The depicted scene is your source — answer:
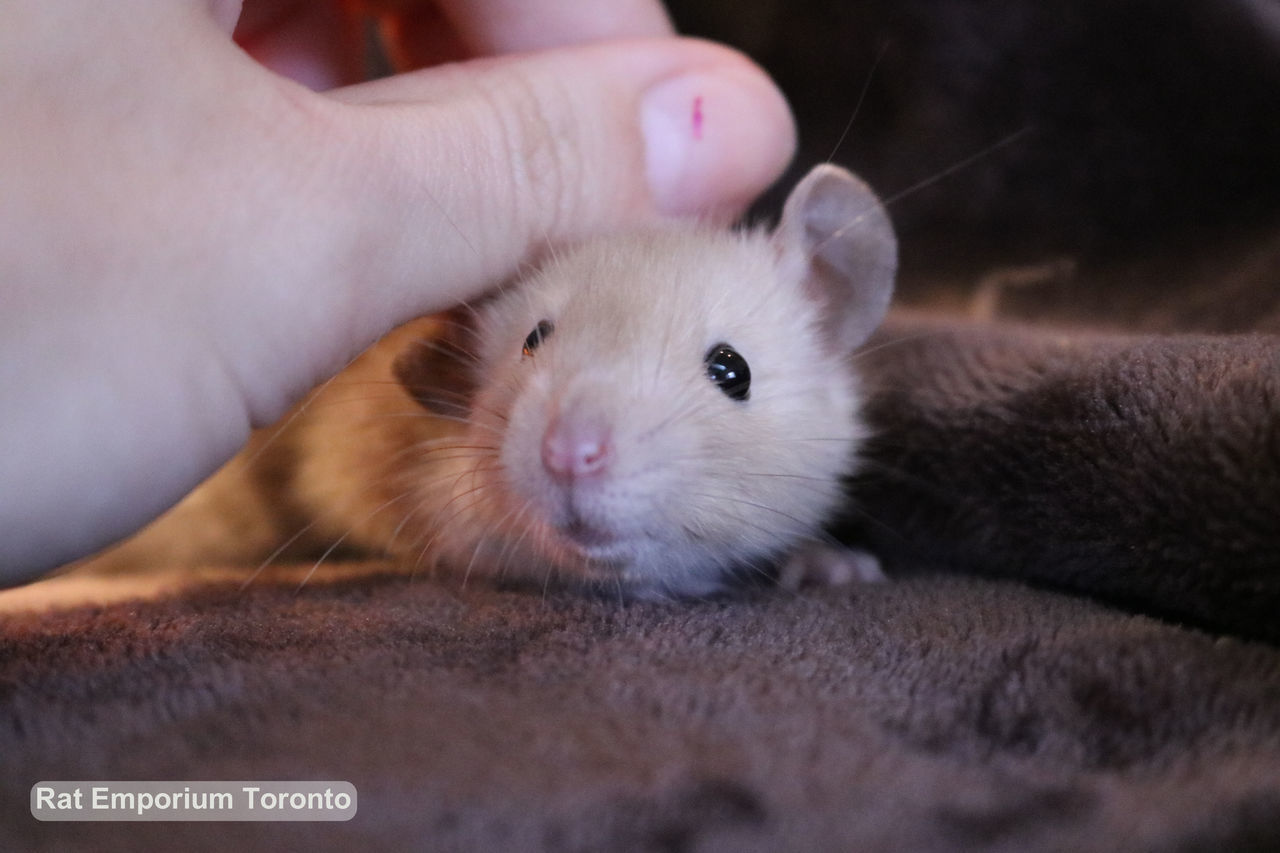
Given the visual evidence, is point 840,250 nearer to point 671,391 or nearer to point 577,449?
point 671,391

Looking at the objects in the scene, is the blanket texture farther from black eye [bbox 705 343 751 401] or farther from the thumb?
the thumb

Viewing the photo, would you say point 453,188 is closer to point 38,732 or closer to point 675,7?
point 38,732

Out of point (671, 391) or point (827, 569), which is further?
point (827, 569)

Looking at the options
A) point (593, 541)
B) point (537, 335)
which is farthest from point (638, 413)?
point (537, 335)

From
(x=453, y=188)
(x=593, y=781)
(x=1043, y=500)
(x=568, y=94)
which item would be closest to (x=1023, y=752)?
(x=593, y=781)

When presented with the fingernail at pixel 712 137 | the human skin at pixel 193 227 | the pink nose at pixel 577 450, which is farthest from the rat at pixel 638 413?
the human skin at pixel 193 227

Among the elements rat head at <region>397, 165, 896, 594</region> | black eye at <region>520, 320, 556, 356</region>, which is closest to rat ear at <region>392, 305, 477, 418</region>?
rat head at <region>397, 165, 896, 594</region>
